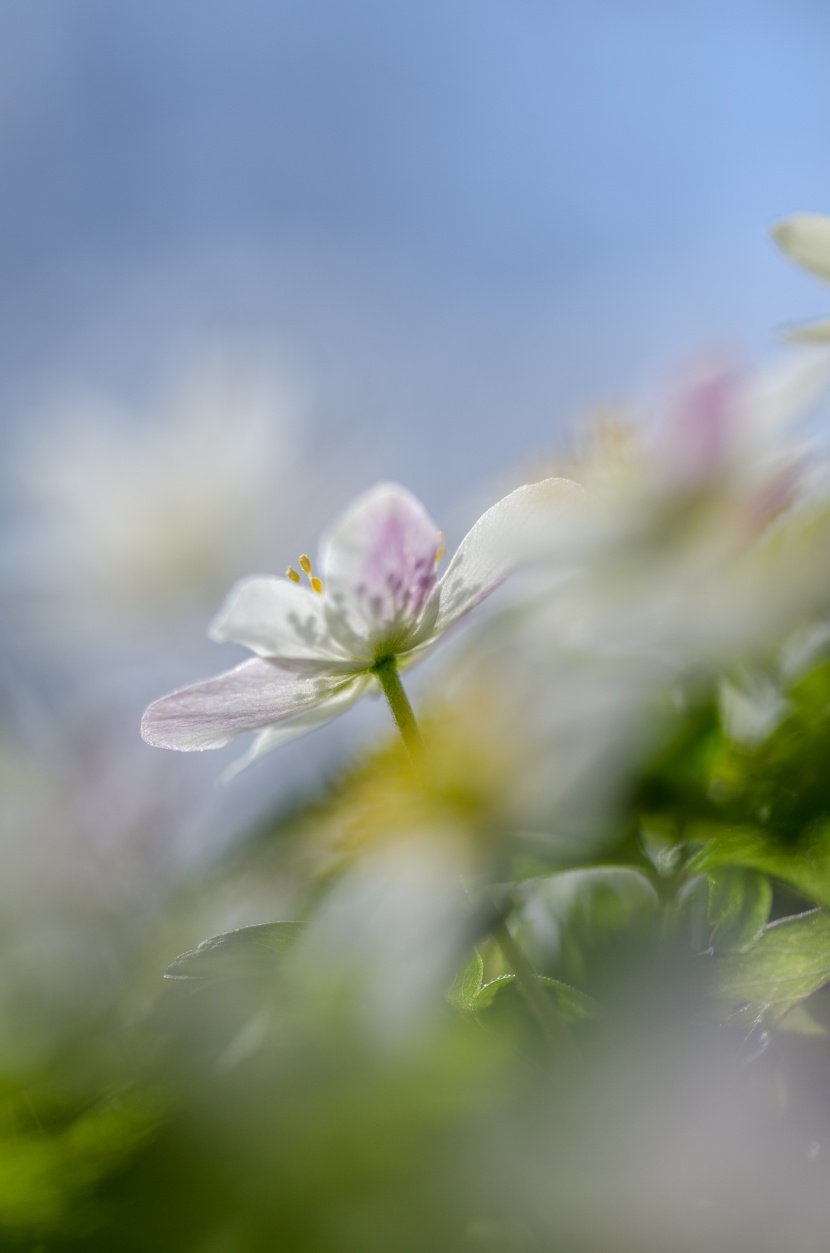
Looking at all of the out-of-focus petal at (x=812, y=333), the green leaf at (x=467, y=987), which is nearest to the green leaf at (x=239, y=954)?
the green leaf at (x=467, y=987)

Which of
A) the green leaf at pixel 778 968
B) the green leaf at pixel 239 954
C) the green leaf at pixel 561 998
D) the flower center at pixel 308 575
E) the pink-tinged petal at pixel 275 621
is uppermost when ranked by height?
the flower center at pixel 308 575

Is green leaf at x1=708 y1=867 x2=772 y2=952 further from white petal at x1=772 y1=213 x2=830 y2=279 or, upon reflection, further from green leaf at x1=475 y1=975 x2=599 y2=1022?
white petal at x1=772 y1=213 x2=830 y2=279

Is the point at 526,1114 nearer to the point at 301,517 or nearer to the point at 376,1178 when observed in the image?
the point at 376,1178

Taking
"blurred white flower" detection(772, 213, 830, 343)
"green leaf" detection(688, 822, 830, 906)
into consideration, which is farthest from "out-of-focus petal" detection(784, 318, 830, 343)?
"green leaf" detection(688, 822, 830, 906)

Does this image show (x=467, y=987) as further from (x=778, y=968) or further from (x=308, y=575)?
(x=308, y=575)

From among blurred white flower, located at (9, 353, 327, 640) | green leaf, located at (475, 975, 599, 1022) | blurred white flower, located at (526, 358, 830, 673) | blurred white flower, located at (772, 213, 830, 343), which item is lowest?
green leaf, located at (475, 975, 599, 1022)

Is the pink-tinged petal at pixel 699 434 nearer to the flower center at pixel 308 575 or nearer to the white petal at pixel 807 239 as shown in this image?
the white petal at pixel 807 239

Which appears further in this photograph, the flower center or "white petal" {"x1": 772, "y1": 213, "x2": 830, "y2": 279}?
the flower center
